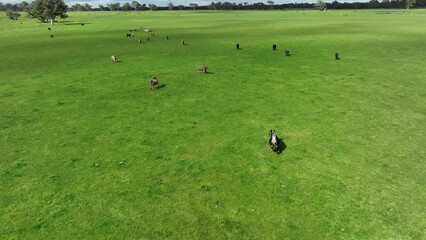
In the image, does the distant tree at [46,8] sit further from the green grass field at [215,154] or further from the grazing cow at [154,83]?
the grazing cow at [154,83]

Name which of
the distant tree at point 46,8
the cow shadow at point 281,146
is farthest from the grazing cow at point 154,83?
the distant tree at point 46,8

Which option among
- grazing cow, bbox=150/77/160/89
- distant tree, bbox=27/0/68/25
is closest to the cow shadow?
grazing cow, bbox=150/77/160/89

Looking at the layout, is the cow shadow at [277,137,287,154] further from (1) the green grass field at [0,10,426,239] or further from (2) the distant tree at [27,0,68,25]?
(2) the distant tree at [27,0,68,25]

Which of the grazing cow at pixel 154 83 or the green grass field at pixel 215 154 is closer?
the green grass field at pixel 215 154

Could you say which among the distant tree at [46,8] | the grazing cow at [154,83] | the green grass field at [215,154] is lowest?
the green grass field at [215,154]

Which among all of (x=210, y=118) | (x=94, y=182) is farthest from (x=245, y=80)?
(x=94, y=182)

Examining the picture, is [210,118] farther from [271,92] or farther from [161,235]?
[161,235]

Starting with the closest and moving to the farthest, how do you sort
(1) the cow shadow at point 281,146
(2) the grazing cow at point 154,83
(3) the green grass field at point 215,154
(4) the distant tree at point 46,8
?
(3) the green grass field at point 215,154 < (1) the cow shadow at point 281,146 < (2) the grazing cow at point 154,83 < (4) the distant tree at point 46,8

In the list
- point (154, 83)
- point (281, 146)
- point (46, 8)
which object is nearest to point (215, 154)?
point (281, 146)

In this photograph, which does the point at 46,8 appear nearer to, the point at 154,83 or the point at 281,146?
the point at 154,83
